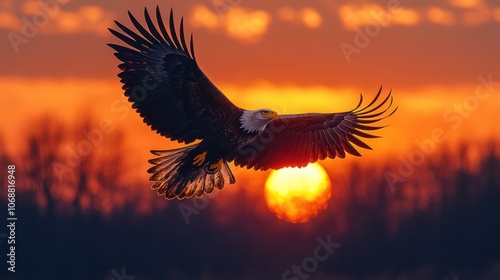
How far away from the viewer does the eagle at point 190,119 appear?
→ 1199 centimetres

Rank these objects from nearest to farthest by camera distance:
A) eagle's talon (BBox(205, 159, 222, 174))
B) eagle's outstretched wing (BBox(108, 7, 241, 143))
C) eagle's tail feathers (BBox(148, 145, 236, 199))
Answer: eagle's outstretched wing (BBox(108, 7, 241, 143)) < eagle's talon (BBox(205, 159, 222, 174)) < eagle's tail feathers (BBox(148, 145, 236, 199))

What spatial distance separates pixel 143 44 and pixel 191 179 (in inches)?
70.9

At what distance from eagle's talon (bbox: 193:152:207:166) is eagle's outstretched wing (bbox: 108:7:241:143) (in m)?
0.43

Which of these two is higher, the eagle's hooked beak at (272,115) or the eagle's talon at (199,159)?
the eagle's hooked beak at (272,115)

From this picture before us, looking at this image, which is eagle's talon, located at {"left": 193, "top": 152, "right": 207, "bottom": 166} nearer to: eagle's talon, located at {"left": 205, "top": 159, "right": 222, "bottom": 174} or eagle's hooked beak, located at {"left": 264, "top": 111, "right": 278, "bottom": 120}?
eagle's talon, located at {"left": 205, "top": 159, "right": 222, "bottom": 174}

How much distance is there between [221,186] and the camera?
13211 mm

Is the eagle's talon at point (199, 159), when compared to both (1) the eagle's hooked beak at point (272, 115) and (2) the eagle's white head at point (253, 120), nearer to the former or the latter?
(2) the eagle's white head at point (253, 120)

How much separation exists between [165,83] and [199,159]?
1.05m

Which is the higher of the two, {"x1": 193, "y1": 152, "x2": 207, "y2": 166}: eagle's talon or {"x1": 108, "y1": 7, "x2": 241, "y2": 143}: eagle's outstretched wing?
{"x1": 108, "y1": 7, "x2": 241, "y2": 143}: eagle's outstretched wing

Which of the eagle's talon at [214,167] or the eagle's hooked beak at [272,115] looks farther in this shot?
the eagle's talon at [214,167]

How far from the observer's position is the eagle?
1199 cm

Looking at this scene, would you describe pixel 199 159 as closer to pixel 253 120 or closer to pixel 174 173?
pixel 174 173

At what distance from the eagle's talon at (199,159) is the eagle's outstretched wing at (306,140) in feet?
1.72

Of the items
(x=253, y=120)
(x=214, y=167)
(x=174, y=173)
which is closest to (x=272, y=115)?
(x=253, y=120)
